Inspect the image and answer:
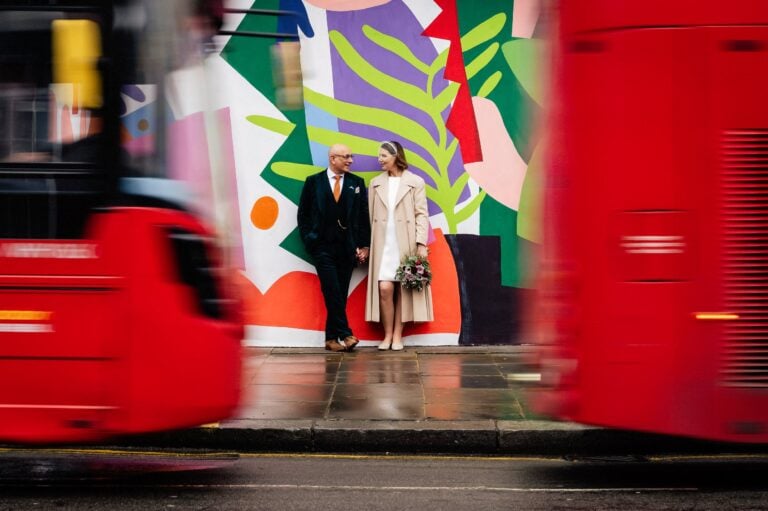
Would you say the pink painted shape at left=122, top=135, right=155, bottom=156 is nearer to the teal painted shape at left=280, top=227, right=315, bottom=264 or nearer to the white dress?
the white dress

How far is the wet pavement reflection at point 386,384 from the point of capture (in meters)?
9.02

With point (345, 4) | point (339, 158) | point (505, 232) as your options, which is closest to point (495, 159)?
point (505, 232)

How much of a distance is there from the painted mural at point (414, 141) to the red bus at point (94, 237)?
21.0 feet

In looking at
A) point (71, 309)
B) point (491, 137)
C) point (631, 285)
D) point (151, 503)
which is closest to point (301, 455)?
point (151, 503)

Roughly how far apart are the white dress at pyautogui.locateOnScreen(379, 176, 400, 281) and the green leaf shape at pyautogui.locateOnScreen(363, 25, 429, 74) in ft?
4.62

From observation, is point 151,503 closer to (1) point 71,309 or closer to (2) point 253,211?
(1) point 71,309

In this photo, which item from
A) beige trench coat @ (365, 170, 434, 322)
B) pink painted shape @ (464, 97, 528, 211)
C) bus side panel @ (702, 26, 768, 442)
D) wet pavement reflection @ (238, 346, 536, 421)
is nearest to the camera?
bus side panel @ (702, 26, 768, 442)

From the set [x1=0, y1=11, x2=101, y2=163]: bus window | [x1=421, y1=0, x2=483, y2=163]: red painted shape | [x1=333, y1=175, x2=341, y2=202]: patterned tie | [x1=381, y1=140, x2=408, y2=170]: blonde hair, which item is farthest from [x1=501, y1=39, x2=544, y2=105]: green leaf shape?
[x1=0, y1=11, x2=101, y2=163]: bus window

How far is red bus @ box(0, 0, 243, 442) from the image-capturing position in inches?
242

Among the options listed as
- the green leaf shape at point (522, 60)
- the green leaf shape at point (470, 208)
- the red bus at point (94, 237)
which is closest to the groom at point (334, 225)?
the green leaf shape at point (470, 208)

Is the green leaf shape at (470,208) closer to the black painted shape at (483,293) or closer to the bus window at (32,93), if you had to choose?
the black painted shape at (483,293)

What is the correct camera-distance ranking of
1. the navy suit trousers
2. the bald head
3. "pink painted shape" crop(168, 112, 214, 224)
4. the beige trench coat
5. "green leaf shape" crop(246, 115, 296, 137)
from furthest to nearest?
"green leaf shape" crop(246, 115, 296, 137) < the beige trench coat < the navy suit trousers < the bald head < "pink painted shape" crop(168, 112, 214, 224)

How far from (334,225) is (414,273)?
1040mm

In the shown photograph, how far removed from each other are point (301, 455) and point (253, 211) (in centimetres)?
512
